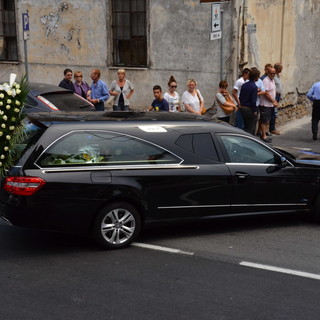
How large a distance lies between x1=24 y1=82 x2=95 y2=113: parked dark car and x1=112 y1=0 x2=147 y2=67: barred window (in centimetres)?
450

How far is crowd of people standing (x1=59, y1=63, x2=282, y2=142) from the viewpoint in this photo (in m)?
13.2

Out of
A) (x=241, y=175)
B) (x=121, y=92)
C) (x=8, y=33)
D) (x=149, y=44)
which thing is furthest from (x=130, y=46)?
(x=241, y=175)

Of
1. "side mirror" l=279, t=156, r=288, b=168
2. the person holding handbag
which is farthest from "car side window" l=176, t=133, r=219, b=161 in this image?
the person holding handbag

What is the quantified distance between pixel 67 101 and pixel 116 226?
5.60 meters

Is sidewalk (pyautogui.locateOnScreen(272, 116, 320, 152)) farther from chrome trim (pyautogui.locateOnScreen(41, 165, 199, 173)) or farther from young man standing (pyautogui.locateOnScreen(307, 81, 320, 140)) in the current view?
chrome trim (pyautogui.locateOnScreen(41, 165, 199, 173))

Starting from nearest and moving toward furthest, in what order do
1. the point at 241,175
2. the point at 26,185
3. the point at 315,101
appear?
the point at 26,185
the point at 241,175
the point at 315,101

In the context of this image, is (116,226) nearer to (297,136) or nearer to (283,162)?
(283,162)

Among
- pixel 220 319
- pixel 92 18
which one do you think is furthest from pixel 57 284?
pixel 92 18

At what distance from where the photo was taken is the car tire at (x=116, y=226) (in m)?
7.01

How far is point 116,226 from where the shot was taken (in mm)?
7129

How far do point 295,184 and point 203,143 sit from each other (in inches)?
56.9

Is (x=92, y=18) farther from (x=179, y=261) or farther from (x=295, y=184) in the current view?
(x=179, y=261)

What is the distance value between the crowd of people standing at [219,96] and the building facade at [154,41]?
38.9 inches

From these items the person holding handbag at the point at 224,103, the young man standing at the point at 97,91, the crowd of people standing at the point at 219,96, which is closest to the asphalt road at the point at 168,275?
the crowd of people standing at the point at 219,96
